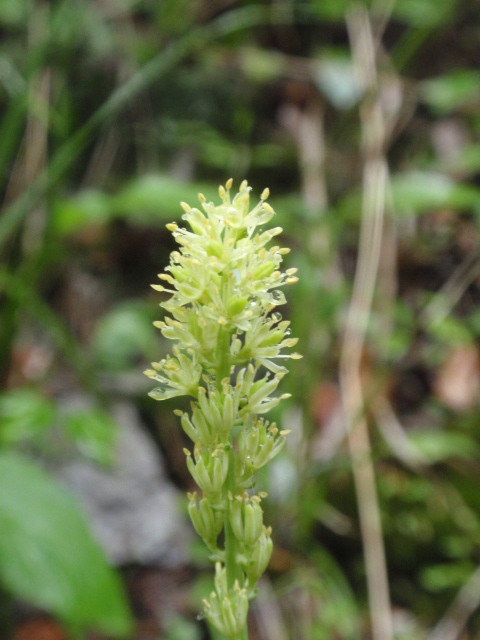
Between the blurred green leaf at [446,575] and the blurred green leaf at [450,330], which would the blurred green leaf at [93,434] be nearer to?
the blurred green leaf at [446,575]

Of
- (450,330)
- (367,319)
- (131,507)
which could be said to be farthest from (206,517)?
(450,330)

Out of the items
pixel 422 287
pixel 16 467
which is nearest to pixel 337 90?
pixel 422 287

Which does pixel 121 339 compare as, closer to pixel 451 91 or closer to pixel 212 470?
pixel 212 470

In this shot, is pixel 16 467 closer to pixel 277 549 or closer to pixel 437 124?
pixel 277 549

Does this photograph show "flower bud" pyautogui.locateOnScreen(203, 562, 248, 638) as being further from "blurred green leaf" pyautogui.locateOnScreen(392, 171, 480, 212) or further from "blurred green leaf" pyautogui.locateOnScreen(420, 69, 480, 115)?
"blurred green leaf" pyautogui.locateOnScreen(420, 69, 480, 115)

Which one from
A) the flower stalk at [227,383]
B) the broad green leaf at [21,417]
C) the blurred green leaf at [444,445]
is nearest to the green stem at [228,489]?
the flower stalk at [227,383]

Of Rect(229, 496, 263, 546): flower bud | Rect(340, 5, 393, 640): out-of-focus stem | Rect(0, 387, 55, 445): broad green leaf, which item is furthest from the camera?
Rect(340, 5, 393, 640): out-of-focus stem

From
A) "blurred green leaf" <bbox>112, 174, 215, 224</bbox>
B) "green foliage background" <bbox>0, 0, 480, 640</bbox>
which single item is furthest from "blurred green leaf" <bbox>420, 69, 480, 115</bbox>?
"blurred green leaf" <bbox>112, 174, 215, 224</bbox>
